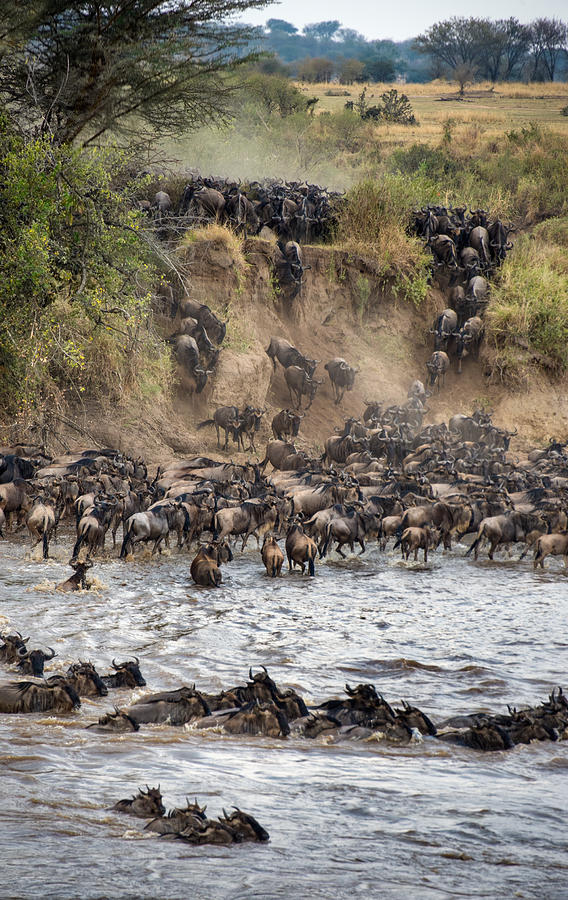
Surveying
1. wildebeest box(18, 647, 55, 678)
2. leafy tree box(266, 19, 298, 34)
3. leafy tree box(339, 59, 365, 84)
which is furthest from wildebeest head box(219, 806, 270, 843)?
leafy tree box(266, 19, 298, 34)

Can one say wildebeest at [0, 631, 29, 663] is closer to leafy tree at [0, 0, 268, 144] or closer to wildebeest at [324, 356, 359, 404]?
leafy tree at [0, 0, 268, 144]

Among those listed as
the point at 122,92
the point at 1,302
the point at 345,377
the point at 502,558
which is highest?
the point at 122,92

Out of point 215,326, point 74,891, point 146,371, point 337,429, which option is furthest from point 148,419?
point 74,891

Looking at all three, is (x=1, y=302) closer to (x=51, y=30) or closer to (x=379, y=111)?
(x=51, y=30)

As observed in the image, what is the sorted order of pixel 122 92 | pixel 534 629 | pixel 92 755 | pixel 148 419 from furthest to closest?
pixel 122 92, pixel 148 419, pixel 534 629, pixel 92 755

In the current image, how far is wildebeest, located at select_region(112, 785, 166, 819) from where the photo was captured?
15.5 ft

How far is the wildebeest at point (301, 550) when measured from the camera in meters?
11.2

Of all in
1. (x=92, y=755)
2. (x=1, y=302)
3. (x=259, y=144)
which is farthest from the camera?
(x=259, y=144)

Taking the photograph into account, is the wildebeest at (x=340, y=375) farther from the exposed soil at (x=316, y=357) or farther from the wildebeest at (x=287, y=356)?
the wildebeest at (x=287, y=356)

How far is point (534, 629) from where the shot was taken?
929 centimetres

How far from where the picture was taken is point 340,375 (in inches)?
827

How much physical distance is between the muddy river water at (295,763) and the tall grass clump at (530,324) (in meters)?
12.9

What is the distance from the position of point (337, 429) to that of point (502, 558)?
7.44 metres

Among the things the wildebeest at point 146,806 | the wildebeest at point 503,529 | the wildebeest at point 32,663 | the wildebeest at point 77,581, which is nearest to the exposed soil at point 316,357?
the wildebeest at point 503,529
